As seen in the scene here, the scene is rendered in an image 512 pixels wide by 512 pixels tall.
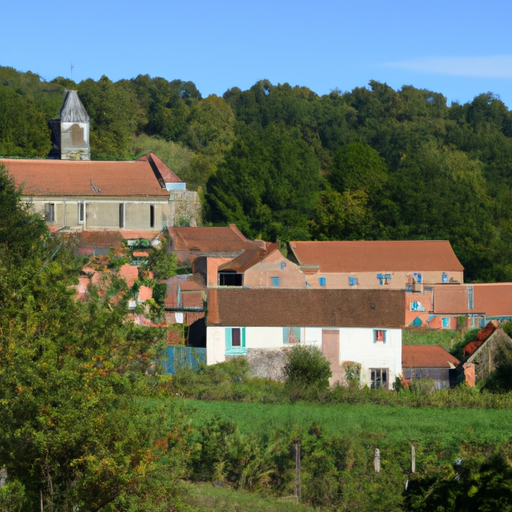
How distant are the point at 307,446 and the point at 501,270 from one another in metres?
26.3

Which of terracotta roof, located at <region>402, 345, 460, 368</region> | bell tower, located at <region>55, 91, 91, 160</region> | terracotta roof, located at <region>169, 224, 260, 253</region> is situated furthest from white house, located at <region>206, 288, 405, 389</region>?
bell tower, located at <region>55, 91, 91, 160</region>

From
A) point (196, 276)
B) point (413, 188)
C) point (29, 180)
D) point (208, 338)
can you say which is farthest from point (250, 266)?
point (413, 188)

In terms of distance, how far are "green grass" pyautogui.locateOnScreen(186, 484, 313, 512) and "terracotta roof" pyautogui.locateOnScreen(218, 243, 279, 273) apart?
1965cm

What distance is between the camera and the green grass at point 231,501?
1408cm

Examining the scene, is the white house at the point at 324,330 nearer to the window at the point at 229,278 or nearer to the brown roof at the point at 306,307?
the brown roof at the point at 306,307

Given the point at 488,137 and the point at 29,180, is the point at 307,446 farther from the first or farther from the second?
the point at 488,137

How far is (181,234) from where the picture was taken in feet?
128

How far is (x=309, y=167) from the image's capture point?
171 feet

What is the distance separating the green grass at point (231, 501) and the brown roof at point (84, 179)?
26883 mm

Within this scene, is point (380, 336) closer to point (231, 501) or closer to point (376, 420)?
point (376, 420)

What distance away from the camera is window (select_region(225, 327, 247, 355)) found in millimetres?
27109

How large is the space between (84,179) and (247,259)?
10249mm

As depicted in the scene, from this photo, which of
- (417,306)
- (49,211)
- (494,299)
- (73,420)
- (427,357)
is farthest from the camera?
(49,211)

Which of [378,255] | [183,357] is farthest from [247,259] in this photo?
[183,357]
